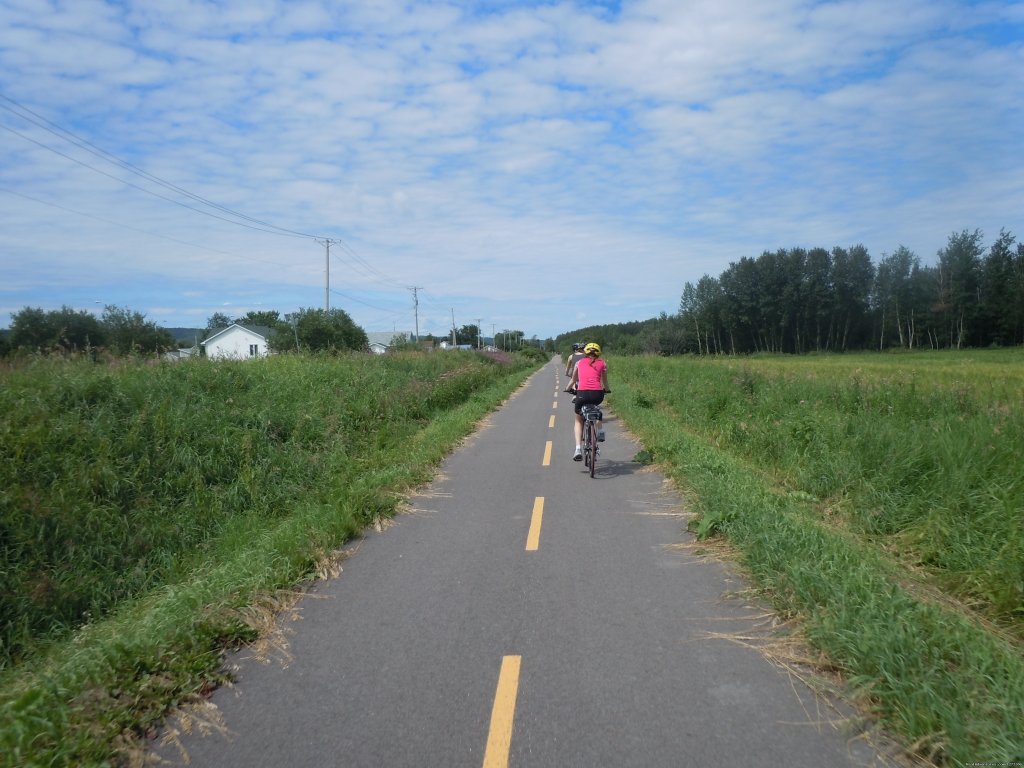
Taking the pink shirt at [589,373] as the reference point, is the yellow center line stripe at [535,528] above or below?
below

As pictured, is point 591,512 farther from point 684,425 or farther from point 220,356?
point 220,356

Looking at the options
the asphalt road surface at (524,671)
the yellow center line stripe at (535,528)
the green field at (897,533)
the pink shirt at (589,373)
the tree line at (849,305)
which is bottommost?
the asphalt road surface at (524,671)

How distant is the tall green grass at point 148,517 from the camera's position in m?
3.70

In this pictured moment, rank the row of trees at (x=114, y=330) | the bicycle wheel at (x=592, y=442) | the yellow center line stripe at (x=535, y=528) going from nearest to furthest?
the yellow center line stripe at (x=535, y=528) → the bicycle wheel at (x=592, y=442) → the row of trees at (x=114, y=330)

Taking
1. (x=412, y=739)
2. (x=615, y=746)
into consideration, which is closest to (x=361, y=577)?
(x=412, y=739)

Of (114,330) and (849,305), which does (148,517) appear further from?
(849,305)

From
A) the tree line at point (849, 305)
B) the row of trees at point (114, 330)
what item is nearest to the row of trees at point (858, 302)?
the tree line at point (849, 305)

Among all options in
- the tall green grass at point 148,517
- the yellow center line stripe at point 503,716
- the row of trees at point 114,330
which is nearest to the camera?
the yellow center line stripe at point 503,716

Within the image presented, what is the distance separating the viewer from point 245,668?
409 cm

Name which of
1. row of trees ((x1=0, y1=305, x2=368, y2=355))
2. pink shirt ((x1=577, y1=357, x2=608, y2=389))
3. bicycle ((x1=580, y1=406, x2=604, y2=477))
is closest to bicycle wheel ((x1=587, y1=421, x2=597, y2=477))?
bicycle ((x1=580, y1=406, x2=604, y2=477))

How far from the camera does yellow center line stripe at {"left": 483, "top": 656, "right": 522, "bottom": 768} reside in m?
3.06

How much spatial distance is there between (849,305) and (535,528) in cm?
8350

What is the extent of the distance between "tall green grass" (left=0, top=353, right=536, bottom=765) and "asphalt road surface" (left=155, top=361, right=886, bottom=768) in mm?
451

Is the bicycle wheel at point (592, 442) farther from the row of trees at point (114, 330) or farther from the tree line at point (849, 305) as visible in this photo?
the tree line at point (849, 305)
